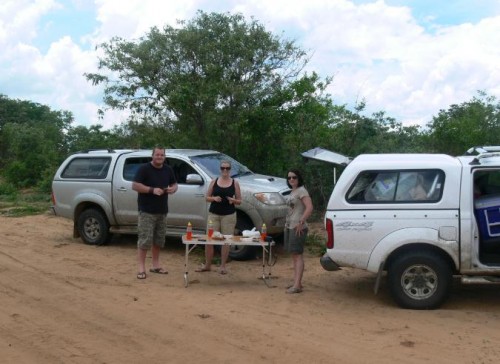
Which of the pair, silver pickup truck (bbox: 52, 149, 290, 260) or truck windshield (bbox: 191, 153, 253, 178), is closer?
silver pickup truck (bbox: 52, 149, 290, 260)

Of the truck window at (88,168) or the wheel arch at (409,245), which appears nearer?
the wheel arch at (409,245)

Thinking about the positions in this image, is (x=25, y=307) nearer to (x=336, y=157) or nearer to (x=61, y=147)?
(x=336, y=157)

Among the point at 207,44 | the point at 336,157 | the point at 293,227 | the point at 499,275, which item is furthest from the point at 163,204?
the point at 207,44

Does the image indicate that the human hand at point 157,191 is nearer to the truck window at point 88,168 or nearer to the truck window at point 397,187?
the truck window at point 397,187

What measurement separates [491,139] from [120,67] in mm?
8755

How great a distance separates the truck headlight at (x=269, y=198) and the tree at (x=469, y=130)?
582 centimetres

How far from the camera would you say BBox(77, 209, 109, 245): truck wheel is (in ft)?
34.1

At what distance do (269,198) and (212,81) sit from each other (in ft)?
15.9

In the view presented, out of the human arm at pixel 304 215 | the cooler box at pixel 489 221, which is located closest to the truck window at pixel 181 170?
→ the human arm at pixel 304 215

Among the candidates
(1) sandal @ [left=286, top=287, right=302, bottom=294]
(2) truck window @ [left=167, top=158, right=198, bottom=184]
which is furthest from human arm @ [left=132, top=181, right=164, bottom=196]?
(1) sandal @ [left=286, top=287, right=302, bottom=294]

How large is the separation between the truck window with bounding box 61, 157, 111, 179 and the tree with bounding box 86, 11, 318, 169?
9.13 ft

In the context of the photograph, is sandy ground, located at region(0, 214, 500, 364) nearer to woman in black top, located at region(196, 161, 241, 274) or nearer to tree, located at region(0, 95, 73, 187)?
woman in black top, located at region(196, 161, 241, 274)

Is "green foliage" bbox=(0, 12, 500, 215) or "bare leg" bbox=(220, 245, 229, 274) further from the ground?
"green foliage" bbox=(0, 12, 500, 215)

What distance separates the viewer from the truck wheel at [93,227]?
10.4m
